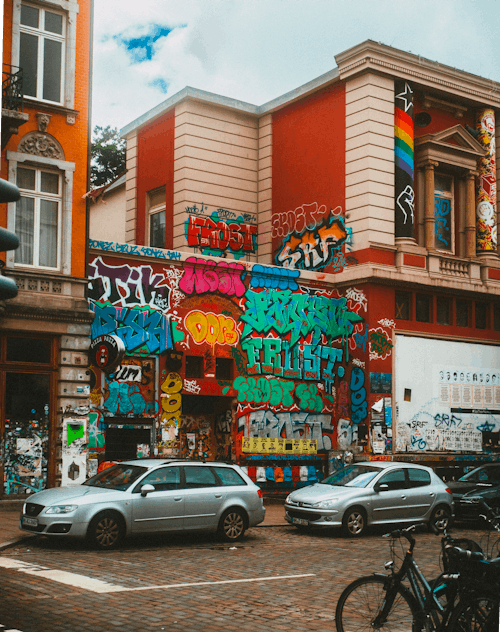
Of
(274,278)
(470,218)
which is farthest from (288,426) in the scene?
(470,218)

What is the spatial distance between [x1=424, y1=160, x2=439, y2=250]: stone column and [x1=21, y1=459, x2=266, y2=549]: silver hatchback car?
14.3 meters

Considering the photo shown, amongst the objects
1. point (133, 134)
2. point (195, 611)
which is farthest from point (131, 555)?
point (133, 134)

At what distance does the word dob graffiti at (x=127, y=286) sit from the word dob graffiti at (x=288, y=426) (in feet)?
14.4

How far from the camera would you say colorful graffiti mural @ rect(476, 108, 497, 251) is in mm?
28594

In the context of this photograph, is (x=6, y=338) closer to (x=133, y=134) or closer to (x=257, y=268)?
(x=257, y=268)

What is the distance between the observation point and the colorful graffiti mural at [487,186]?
93.8 feet

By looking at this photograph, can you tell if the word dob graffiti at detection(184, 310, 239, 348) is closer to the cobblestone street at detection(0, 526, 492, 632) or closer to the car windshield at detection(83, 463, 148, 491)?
the car windshield at detection(83, 463, 148, 491)

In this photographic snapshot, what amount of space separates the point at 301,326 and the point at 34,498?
1271 cm

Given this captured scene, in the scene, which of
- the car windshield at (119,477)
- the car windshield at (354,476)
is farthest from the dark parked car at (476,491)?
the car windshield at (119,477)

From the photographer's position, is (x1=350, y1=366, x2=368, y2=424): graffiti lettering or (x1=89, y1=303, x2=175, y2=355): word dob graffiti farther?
(x1=350, y1=366, x2=368, y2=424): graffiti lettering

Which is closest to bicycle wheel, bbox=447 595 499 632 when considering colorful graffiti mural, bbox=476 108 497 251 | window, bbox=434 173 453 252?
window, bbox=434 173 453 252

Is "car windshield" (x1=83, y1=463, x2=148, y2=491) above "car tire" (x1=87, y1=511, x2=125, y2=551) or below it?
above

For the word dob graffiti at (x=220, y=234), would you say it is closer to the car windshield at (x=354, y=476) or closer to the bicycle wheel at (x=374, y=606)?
the car windshield at (x=354, y=476)

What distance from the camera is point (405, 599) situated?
661 cm
